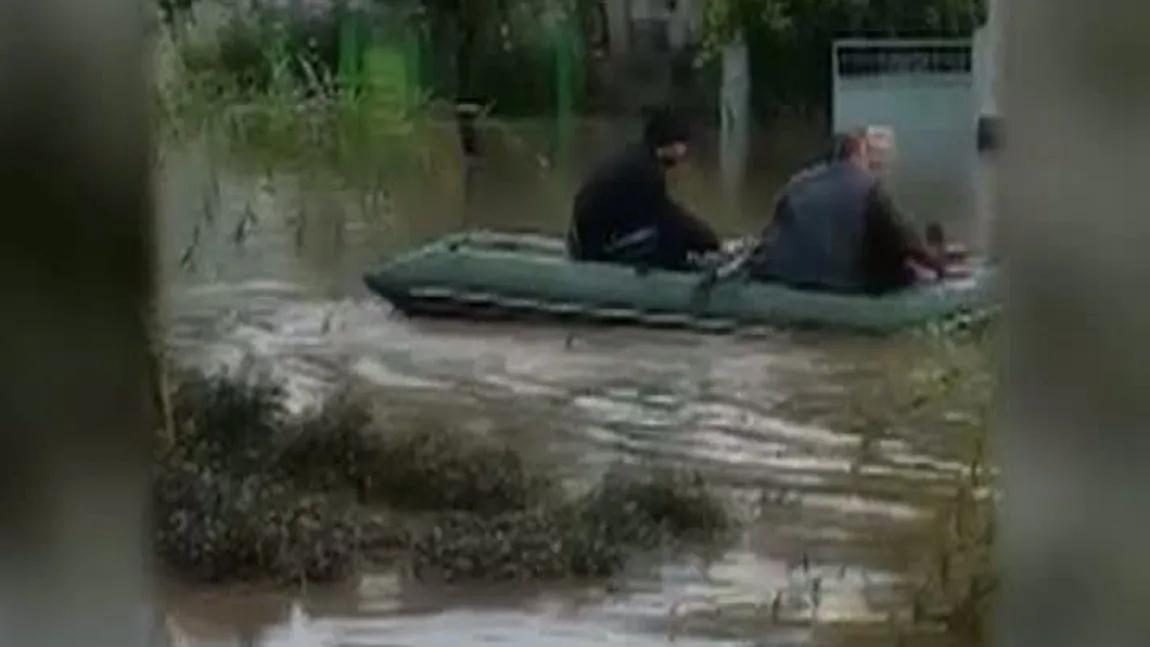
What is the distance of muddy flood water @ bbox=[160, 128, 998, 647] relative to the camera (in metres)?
0.77

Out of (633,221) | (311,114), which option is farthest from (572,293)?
(311,114)

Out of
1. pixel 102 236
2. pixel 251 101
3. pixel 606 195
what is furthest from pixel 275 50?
pixel 102 236

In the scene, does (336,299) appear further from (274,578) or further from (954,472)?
(954,472)

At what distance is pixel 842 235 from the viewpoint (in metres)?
0.77

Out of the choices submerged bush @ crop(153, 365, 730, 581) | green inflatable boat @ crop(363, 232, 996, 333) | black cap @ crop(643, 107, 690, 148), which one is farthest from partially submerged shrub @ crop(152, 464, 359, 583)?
black cap @ crop(643, 107, 690, 148)

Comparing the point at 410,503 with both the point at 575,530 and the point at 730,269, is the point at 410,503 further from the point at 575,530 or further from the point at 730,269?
the point at 730,269

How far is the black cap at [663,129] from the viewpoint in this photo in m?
0.76

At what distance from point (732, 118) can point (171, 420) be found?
0.97 feet

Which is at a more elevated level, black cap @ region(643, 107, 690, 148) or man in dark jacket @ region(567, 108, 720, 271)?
black cap @ region(643, 107, 690, 148)

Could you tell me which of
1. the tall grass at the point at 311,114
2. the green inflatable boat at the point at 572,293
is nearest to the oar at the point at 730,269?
the green inflatable boat at the point at 572,293

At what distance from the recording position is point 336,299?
0.78m

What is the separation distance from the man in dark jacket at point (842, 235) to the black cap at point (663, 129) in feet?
0.18

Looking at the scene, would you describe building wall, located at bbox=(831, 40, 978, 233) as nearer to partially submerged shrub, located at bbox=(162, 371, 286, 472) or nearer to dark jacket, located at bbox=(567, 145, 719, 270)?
dark jacket, located at bbox=(567, 145, 719, 270)

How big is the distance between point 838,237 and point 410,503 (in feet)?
0.79
